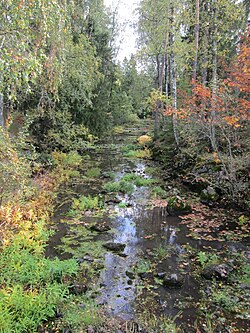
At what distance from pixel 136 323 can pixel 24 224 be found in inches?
132

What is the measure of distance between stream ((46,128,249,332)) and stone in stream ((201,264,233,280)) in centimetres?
27

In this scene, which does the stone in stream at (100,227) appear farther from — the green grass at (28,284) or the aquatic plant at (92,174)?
the aquatic plant at (92,174)

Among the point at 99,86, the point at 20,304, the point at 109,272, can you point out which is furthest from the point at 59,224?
the point at 99,86

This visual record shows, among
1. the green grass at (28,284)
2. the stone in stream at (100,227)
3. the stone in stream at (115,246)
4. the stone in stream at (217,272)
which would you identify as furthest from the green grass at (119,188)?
the stone in stream at (217,272)

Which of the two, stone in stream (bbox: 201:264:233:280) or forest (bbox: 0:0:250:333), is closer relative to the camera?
forest (bbox: 0:0:250:333)

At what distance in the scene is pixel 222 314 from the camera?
4.05m

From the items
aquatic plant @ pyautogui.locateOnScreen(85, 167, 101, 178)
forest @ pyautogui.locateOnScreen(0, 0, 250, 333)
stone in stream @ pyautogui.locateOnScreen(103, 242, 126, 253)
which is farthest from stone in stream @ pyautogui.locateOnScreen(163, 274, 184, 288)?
aquatic plant @ pyautogui.locateOnScreen(85, 167, 101, 178)

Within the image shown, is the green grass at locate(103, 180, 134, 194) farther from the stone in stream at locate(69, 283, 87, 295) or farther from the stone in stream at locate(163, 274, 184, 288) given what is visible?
the stone in stream at locate(69, 283, 87, 295)

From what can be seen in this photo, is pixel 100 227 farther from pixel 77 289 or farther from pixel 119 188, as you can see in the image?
pixel 119 188

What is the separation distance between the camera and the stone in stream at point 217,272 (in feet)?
16.2

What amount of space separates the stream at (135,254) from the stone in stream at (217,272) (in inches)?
10.8

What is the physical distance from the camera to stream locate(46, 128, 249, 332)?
4301 mm

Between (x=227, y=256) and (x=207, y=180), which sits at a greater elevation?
(x=207, y=180)

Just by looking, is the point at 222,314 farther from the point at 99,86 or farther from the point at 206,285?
the point at 99,86
